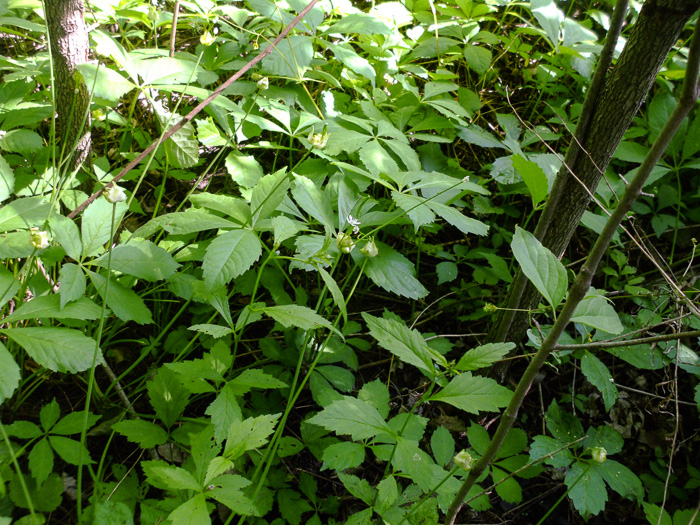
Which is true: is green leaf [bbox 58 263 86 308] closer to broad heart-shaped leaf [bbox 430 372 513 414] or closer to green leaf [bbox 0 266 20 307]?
green leaf [bbox 0 266 20 307]

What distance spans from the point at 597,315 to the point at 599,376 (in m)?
0.58

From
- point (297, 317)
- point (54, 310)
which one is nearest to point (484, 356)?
point (297, 317)

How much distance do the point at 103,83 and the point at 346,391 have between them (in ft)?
3.97

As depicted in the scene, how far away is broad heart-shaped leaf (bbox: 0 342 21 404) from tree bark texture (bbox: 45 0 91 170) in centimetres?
65

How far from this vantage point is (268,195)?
4.04ft

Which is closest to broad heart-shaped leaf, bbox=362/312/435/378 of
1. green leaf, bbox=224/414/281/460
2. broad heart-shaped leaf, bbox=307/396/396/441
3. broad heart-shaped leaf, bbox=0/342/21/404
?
broad heart-shaped leaf, bbox=307/396/396/441

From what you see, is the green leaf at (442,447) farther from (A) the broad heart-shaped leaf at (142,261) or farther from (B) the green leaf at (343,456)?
(A) the broad heart-shaped leaf at (142,261)

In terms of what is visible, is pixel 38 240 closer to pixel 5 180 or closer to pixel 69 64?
pixel 5 180

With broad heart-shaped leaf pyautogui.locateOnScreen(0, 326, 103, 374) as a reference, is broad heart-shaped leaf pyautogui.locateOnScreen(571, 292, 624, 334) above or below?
above

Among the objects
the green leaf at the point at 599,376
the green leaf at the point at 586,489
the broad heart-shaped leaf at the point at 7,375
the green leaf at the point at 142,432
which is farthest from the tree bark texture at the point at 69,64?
the green leaf at the point at 586,489

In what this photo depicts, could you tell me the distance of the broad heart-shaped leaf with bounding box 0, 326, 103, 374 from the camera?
3.46 feet

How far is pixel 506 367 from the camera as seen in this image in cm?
162

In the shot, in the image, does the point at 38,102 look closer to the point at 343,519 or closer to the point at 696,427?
the point at 343,519

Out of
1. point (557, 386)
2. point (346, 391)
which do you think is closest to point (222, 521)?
point (346, 391)
